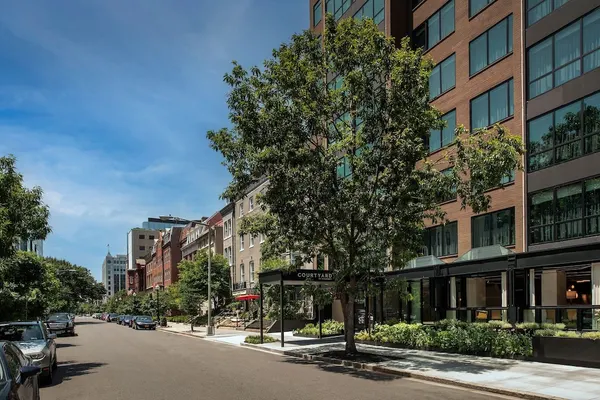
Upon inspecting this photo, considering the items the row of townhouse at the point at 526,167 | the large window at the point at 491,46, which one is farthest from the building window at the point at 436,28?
the large window at the point at 491,46

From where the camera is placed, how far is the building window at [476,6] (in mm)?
25828

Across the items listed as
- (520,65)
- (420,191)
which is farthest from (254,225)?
(520,65)

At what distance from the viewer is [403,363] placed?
16.5 meters

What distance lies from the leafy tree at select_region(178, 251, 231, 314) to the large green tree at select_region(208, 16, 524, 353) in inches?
1373

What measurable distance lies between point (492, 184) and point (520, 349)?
5236 millimetres

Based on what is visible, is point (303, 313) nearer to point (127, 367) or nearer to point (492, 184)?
point (127, 367)

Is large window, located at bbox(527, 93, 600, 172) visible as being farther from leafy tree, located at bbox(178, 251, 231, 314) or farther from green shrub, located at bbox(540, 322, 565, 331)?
leafy tree, located at bbox(178, 251, 231, 314)

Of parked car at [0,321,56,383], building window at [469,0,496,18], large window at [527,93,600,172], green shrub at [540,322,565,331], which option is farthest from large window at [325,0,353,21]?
parked car at [0,321,56,383]

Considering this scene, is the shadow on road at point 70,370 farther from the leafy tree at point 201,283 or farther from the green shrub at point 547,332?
the leafy tree at point 201,283

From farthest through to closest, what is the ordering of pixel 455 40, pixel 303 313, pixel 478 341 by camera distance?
pixel 303 313
pixel 455 40
pixel 478 341

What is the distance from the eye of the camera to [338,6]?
123 feet

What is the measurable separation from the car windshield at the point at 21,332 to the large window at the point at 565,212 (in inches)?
711

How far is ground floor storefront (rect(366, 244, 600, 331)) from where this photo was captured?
1731cm

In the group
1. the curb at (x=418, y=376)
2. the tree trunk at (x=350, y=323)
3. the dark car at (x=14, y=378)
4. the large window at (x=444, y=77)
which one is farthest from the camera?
the large window at (x=444, y=77)
